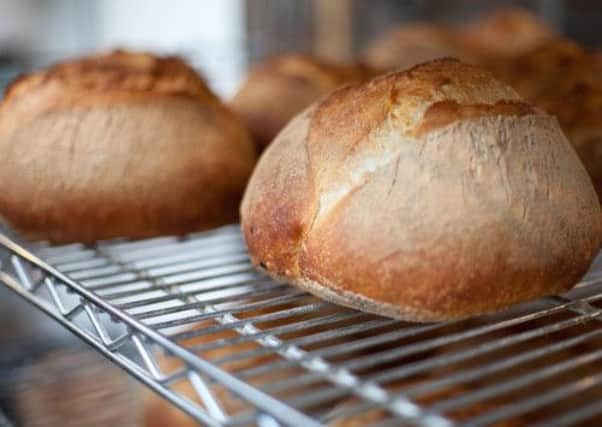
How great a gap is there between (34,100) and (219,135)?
0.65ft

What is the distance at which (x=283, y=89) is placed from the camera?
1086 millimetres

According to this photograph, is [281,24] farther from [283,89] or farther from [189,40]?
[283,89]

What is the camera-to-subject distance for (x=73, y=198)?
35.1 inches

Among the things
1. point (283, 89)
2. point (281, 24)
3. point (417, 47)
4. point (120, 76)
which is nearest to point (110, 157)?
point (120, 76)

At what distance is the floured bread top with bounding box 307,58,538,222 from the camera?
0.66m

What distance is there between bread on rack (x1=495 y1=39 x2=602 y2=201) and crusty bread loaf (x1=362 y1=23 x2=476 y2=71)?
0.23 metres

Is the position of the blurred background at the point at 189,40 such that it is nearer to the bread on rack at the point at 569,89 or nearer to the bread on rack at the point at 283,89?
the bread on rack at the point at 283,89

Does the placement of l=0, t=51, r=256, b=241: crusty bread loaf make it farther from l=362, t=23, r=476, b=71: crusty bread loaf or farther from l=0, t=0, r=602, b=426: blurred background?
l=362, t=23, r=476, b=71: crusty bread loaf

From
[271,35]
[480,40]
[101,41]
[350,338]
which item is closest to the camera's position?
[350,338]

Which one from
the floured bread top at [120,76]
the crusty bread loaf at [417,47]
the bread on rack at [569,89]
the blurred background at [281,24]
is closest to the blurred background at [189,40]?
the blurred background at [281,24]

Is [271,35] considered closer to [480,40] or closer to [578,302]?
[480,40]

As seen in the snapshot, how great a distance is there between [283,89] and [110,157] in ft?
0.91

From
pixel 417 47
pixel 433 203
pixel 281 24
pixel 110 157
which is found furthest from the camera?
pixel 281 24

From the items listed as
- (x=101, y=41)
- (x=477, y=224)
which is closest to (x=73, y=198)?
(x=477, y=224)
